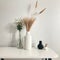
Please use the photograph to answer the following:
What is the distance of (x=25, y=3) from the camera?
2.60 meters

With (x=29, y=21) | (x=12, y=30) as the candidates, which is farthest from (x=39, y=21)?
(x=12, y=30)

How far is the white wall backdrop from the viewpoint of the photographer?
102 inches

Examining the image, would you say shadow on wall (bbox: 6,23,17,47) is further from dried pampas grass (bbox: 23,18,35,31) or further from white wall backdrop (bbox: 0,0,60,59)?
dried pampas grass (bbox: 23,18,35,31)

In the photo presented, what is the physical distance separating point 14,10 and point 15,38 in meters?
0.49

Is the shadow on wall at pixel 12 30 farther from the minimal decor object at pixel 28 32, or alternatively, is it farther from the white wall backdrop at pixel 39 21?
the minimal decor object at pixel 28 32

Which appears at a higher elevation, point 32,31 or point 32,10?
point 32,10

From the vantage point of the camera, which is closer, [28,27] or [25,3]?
[28,27]

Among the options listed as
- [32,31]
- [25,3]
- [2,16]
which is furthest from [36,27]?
[2,16]

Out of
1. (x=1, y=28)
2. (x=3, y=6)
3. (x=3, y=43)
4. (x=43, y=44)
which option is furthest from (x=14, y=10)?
(x=43, y=44)

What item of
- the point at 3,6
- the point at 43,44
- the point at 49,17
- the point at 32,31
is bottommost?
the point at 43,44

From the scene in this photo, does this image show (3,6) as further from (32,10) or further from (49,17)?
(49,17)

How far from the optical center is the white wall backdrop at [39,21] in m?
2.59

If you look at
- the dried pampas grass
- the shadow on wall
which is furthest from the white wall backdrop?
the dried pampas grass

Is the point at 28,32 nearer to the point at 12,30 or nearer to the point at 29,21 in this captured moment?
the point at 29,21
